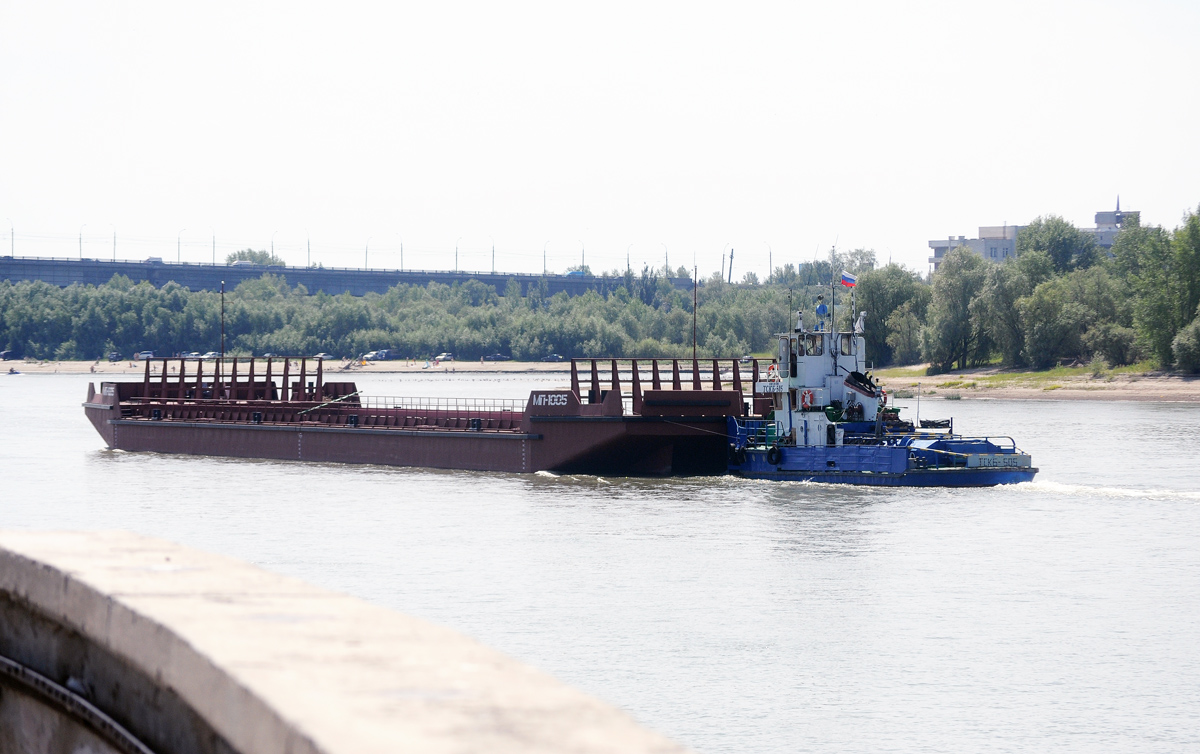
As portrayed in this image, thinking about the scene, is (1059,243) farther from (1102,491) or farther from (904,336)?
(1102,491)

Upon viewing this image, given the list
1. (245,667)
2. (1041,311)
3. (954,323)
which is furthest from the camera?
(954,323)

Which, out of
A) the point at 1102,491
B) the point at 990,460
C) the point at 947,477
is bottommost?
the point at 1102,491

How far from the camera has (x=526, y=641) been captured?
18516 mm

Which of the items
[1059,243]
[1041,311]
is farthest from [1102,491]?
[1059,243]

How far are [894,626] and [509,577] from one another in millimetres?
7278

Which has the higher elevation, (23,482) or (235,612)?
(235,612)

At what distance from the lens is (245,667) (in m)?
3.86

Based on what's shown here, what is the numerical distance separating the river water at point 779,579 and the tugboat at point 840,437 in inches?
30.1

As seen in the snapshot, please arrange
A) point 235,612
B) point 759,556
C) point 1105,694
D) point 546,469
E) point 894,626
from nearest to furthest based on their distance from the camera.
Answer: point 235,612
point 1105,694
point 894,626
point 759,556
point 546,469

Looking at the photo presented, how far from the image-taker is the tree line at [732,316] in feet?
298

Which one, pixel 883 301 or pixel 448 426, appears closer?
pixel 448 426

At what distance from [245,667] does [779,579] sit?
20475 millimetres

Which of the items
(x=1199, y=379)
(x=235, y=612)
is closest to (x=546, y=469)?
(x=235, y=612)

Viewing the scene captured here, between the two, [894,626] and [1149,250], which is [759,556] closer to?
[894,626]
